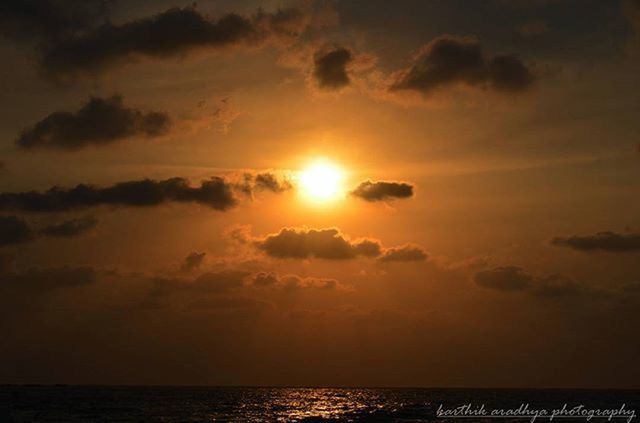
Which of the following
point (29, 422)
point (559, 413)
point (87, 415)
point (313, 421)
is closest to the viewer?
point (29, 422)

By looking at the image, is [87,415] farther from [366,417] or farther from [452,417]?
[452,417]

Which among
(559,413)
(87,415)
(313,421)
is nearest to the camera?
(313,421)

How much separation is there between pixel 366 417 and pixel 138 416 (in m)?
38.0

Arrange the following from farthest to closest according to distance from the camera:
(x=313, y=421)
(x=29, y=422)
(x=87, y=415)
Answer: (x=87, y=415)
(x=313, y=421)
(x=29, y=422)

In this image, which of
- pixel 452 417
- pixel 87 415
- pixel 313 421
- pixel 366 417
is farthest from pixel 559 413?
pixel 87 415

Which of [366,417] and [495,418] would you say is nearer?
[495,418]

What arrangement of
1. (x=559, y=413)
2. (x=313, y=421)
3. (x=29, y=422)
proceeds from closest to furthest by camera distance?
(x=29, y=422) → (x=313, y=421) → (x=559, y=413)

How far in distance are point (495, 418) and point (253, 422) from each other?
38109 mm

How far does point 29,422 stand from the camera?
354 ft

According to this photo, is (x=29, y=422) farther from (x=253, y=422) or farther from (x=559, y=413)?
A: (x=559, y=413)

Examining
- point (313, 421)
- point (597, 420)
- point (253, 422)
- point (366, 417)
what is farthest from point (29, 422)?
point (597, 420)

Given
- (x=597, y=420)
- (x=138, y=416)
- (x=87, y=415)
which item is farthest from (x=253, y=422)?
(x=597, y=420)

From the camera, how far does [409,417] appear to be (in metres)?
124

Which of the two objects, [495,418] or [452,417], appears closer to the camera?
[495,418]
